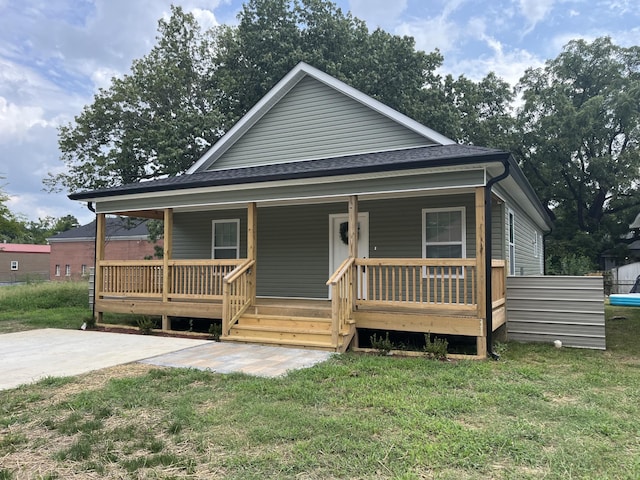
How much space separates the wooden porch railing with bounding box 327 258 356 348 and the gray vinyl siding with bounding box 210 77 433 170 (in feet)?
13.5

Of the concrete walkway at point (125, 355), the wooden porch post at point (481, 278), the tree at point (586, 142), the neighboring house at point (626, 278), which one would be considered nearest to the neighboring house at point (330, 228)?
the wooden porch post at point (481, 278)

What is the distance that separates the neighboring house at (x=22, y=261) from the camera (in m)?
43.8

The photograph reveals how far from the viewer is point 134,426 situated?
361 cm

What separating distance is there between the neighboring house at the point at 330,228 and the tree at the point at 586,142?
1321 centimetres

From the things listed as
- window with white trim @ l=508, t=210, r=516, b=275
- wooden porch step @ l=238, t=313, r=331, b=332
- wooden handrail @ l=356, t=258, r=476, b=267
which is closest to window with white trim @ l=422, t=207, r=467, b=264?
window with white trim @ l=508, t=210, r=516, b=275

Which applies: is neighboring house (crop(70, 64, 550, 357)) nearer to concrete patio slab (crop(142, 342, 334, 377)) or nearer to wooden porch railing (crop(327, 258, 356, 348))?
wooden porch railing (crop(327, 258, 356, 348))

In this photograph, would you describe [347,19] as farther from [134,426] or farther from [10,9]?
[134,426]

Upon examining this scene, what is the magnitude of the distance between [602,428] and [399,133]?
7728 millimetres

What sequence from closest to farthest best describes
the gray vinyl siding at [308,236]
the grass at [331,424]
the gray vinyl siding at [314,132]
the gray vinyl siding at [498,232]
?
the grass at [331,424]
the gray vinyl siding at [498,232]
the gray vinyl siding at [308,236]
the gray vinyl siding at [314,132]

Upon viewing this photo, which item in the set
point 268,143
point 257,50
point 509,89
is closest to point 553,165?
point 509,89

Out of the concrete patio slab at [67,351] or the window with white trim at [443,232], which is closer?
the concrete patio slab at [67,351]

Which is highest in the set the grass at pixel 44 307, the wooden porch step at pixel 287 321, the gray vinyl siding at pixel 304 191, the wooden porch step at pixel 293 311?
the gray vinyl siding at pixel 304 191

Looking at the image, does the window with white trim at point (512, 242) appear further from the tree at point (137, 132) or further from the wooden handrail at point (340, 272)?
the tree at point (137, 132)

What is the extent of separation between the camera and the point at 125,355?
659cm
